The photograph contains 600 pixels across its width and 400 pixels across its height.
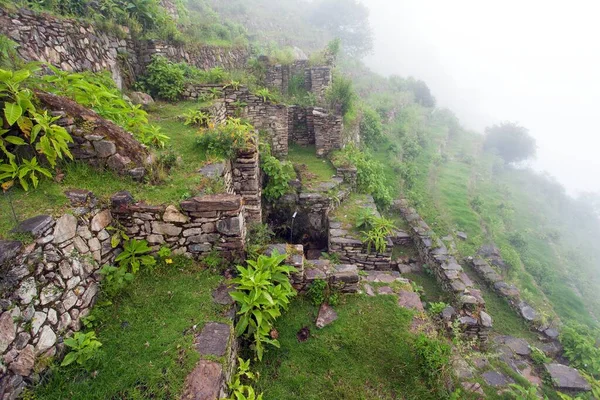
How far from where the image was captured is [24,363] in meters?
2.95

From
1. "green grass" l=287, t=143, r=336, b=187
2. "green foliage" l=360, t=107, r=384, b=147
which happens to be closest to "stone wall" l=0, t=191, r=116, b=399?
"green grass" l=287, t=143, r=336, b=187

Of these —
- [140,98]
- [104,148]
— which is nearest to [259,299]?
[104,148]

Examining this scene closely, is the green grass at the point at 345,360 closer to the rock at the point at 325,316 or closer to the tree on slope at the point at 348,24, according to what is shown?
the rock at the point at 325,316

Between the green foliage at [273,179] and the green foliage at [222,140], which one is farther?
the green foliage at [273,179]

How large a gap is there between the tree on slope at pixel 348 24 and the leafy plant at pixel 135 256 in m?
39.0

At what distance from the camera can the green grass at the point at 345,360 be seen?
164 inches

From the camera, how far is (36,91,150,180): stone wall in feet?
14.6

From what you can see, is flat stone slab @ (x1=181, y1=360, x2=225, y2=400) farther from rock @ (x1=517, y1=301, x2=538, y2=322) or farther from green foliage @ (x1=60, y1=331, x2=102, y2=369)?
rock @ (x1=517, y1=301, x2=538, y2=322)

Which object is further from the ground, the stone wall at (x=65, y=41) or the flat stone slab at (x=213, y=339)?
the stone wall at (x=65, y=41)

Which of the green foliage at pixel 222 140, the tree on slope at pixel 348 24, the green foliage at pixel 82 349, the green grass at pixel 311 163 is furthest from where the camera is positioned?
the tree on slope at pixel 348 24

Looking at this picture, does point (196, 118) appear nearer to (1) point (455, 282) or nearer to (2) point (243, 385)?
(2) point (243, 385)

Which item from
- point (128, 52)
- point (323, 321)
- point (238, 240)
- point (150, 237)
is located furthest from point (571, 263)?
point (128, 52)

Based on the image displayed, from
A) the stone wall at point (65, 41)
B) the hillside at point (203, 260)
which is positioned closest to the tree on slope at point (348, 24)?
the hillside at point (203, 260)

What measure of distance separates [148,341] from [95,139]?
3053 mm
